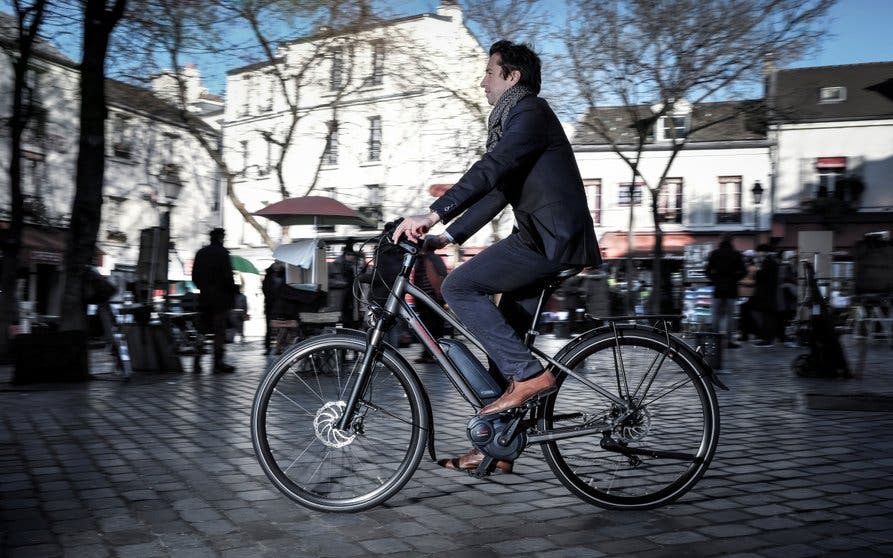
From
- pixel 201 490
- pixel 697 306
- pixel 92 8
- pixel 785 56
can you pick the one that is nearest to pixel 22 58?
pixel 92 8

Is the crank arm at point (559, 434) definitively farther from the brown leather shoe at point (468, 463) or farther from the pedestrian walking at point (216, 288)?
the pedestrian walking at point (216, 288)

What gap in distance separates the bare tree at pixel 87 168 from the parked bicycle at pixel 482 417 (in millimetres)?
7666

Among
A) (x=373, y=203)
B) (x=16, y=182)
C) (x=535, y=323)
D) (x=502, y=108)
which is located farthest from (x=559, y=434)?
(x=373, y=203)

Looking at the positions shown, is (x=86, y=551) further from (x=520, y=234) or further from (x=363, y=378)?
(x=520, y=234)

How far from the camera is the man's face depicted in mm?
3973

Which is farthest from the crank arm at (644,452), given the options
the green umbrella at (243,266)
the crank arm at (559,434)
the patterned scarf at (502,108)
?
the green umbrella at (243,266)

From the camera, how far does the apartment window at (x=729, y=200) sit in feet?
132

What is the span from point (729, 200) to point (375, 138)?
17778 millimetres

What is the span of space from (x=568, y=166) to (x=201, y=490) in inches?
96.3

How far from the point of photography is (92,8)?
10.6 meters

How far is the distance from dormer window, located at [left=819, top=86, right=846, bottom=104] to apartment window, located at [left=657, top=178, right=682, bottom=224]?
736cm

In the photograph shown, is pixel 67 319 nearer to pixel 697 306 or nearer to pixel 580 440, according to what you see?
pixel 580 440

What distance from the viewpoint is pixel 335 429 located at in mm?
3871

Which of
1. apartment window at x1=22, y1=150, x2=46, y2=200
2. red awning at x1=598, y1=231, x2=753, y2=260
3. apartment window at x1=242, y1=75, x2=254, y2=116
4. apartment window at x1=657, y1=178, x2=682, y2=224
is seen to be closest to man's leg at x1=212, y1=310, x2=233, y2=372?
apartment window at x1=242, y1=75, x2=254, y2=116
